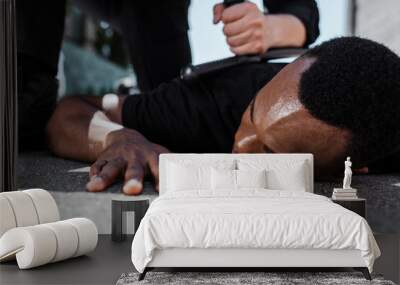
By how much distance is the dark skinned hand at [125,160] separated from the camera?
392 cm

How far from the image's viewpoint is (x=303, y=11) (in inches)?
153

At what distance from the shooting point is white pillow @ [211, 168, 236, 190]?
3621mm

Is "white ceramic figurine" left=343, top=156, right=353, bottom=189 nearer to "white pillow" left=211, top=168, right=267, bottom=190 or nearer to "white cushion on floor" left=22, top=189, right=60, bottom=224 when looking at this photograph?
"white pillow" left=211, top=168, right=267, bottom=190

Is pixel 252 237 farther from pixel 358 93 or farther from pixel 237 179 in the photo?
pixel 358 93

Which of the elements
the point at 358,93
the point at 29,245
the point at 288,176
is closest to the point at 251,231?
the point at 288,176

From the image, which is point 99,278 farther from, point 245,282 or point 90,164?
point 90,164

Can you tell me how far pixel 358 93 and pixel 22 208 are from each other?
2029mm

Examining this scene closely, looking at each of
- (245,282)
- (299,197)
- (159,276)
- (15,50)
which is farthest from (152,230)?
(15,50)

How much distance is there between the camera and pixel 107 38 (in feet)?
12.9

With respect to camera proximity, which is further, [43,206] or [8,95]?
[8,95]

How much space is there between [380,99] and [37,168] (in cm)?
230

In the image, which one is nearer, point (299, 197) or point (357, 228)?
point (357, 228)

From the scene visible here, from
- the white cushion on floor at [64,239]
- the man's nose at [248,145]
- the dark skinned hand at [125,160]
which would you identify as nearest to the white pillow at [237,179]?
the man's nose at [248,145]

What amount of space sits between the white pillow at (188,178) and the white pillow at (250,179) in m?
0.19
